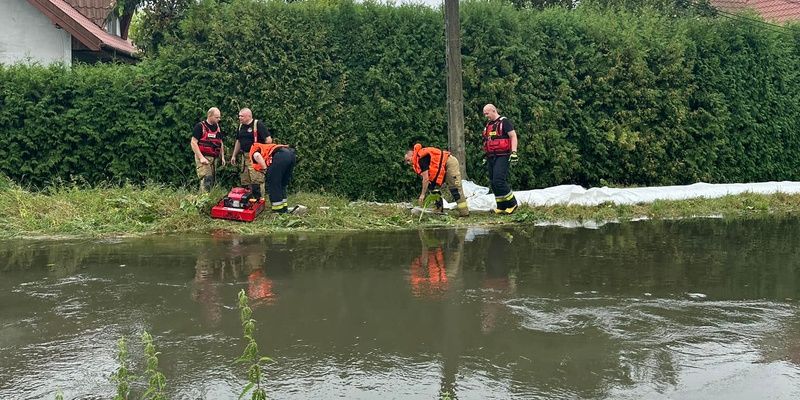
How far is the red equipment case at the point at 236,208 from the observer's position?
10.4 meters

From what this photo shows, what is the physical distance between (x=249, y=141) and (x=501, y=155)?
399 centimetres

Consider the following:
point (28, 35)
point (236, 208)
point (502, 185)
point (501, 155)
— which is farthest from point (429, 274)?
point (28, 35)

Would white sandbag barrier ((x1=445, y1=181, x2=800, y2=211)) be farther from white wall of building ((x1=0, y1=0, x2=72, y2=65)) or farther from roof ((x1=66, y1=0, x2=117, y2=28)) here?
roof ((x1=66, y1=0, x2=117, y2=28))

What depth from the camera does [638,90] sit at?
14.2m

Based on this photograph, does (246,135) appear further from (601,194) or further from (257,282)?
(601,194)

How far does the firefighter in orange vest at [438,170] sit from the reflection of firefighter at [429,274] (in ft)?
8.44

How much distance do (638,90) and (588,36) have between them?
1.41 metres

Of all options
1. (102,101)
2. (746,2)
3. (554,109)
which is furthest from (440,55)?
(746,2)

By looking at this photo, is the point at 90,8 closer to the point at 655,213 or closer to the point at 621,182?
the point at 621,182

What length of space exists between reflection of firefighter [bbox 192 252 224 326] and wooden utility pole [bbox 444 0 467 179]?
5673 millimetres

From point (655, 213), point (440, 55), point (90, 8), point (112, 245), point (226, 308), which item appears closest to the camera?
point (226, 308)

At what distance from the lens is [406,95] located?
43.3 feet

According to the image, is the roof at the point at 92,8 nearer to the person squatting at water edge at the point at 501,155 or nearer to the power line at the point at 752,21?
the person squatting at water edge at the point at 501,155

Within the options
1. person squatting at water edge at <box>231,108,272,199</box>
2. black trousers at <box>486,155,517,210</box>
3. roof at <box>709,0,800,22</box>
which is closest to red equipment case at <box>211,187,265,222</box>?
person squatting at water edge at <box>231,108,272,199</box>
